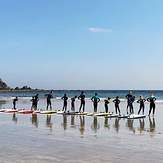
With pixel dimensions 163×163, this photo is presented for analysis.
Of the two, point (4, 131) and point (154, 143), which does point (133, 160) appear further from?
point (4, 131)

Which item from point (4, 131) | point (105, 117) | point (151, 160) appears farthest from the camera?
point (105, 117)

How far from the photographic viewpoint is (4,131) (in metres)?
22.2

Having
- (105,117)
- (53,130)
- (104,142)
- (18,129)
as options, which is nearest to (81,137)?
(104,142)

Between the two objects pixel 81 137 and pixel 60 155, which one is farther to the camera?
pixel 81 137

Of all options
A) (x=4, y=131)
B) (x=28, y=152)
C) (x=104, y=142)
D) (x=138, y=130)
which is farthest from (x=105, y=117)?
(x=28, y=152)

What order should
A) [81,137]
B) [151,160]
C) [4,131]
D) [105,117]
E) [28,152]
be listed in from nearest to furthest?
[151,160] < [28,152] < [81,137] < [4,131] < [105,117]

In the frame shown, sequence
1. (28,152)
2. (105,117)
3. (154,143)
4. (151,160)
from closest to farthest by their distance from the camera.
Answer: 1. (151,160)
2. (28,152)
3. (154,143)
4. (105,117)

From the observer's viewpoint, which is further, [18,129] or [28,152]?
[18,129]

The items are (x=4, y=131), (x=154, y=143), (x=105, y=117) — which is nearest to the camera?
(x=154, y=143)

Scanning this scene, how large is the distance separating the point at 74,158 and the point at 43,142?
3.79 metres

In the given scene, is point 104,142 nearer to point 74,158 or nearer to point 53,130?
point 74,158

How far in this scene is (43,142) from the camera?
59.5ft

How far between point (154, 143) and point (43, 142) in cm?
489

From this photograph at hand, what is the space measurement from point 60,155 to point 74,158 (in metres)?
0.76
